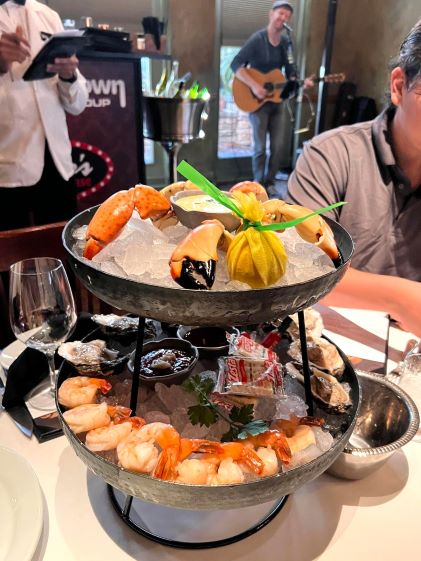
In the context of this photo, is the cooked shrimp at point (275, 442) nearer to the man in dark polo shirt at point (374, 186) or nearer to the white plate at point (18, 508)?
the white plate at point (18, 508)

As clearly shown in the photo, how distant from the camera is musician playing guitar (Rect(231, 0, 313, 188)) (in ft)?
15.9

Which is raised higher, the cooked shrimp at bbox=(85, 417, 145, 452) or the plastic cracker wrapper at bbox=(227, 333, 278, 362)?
the plastic cracker wrapper at bbox=(227, 333, 278, 362)

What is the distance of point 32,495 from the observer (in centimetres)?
68

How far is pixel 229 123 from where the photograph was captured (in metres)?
5.79

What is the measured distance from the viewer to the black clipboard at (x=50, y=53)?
1982 mm

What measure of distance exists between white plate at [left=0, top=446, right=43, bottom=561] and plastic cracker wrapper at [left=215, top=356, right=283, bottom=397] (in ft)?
1.03

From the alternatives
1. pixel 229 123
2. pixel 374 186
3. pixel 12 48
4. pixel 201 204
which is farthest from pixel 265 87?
pixel 201 204

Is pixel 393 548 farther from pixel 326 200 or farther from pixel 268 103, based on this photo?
pixel 268 103

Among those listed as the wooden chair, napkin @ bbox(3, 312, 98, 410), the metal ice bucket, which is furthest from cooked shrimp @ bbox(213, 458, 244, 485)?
the metal ice bucket

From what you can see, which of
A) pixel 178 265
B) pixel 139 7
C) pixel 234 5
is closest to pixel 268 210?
pixel 178 265

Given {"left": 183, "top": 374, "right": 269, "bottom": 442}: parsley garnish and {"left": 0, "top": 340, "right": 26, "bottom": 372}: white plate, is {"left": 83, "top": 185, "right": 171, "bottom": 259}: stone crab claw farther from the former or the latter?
{"left": 0, "top": 340, "right": 26, "bottom": 372}: white plate

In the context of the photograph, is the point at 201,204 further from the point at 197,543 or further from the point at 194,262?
the point at 197,543

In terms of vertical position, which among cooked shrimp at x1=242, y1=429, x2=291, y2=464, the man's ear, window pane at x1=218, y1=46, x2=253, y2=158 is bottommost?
window pane at x1=218, y1=46, x2=253, y2=158

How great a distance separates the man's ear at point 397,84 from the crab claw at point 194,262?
3.67 ft
